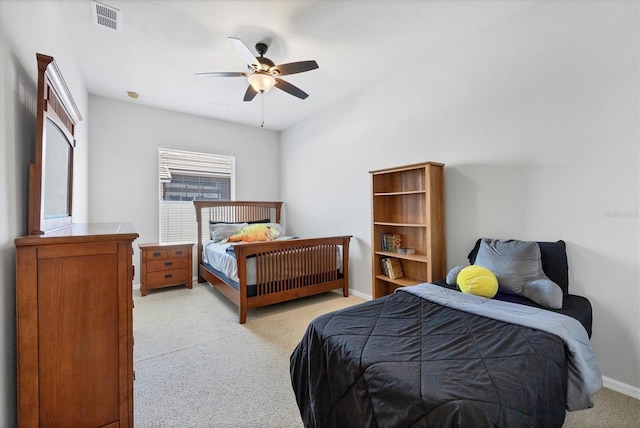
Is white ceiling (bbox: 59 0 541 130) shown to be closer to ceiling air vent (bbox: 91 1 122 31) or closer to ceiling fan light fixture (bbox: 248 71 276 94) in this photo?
ceiling air vent (bbox: 91 1 122 31)

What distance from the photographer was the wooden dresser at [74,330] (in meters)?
1.12

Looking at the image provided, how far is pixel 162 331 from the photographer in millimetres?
2730

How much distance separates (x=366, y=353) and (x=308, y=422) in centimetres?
54

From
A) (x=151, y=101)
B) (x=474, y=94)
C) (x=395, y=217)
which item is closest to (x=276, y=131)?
(x=151, y=101)

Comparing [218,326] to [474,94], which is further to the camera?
[218,326]

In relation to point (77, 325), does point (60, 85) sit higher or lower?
higher

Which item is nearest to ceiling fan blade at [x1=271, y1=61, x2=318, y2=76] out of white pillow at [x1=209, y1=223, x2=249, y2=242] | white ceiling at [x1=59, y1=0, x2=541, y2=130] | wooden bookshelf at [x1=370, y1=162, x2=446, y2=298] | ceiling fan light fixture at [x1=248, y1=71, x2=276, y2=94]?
ceiling fan light fixture at [x1=248, y1=71, x2=276, y2=94]

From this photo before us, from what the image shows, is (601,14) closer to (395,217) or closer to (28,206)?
(395,217)

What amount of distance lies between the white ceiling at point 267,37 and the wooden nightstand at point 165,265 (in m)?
2.13

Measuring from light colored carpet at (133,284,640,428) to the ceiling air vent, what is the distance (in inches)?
108

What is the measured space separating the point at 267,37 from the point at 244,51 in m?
0.36

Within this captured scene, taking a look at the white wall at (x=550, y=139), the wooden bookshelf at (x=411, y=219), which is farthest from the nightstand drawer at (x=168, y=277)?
the white wall at (x=550, y=139)

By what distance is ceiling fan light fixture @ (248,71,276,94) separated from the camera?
2590 millimetres

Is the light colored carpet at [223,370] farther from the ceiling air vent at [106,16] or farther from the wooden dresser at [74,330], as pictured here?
the ceiling air vent at [106,16]
